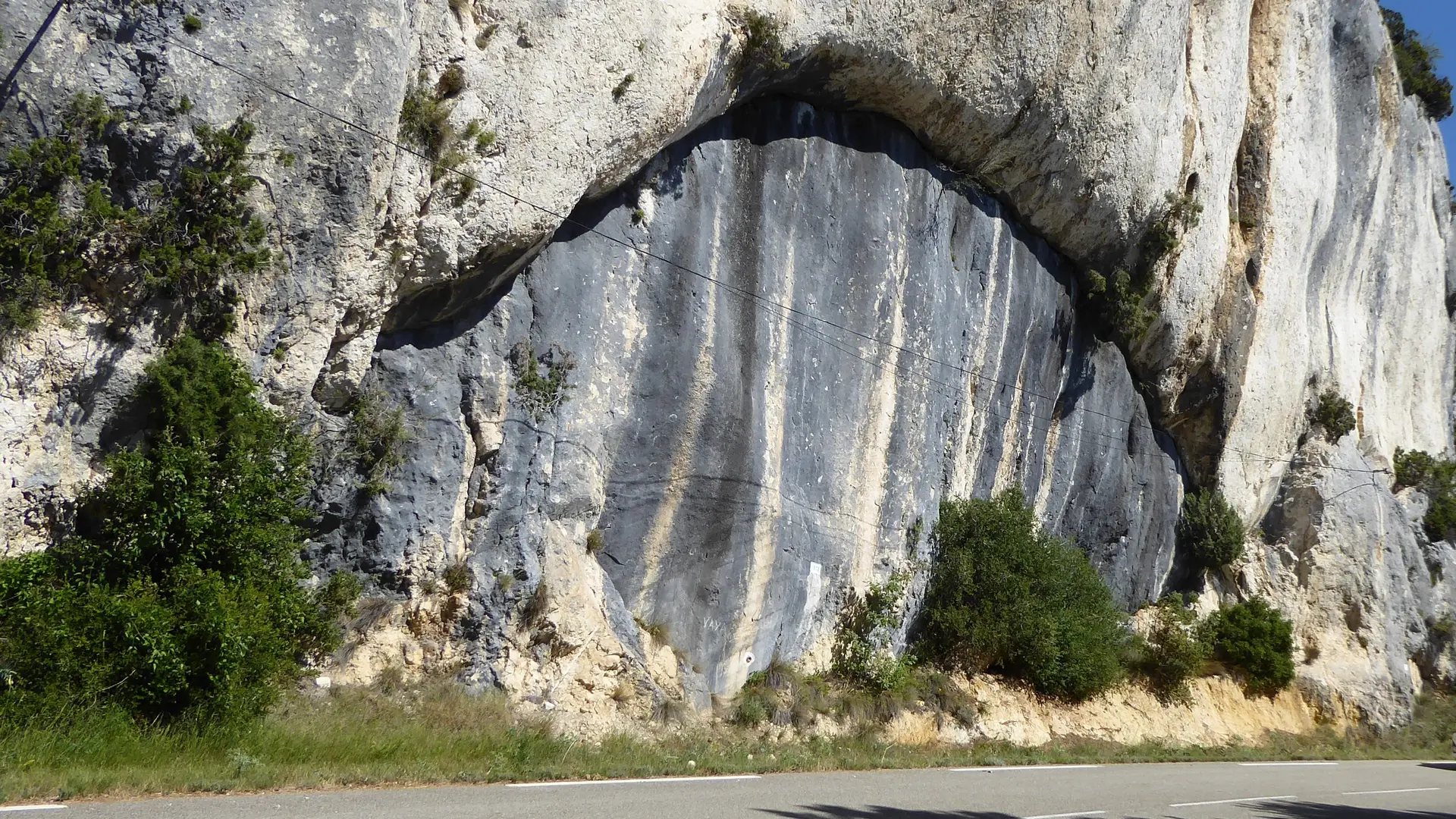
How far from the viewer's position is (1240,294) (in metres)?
23.8

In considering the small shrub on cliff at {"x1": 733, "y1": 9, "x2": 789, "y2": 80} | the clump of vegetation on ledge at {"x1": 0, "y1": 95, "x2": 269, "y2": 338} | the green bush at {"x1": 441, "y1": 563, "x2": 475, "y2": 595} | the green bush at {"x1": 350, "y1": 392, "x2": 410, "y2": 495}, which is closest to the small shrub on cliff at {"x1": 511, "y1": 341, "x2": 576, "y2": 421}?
the green bush at {"x1": 350, "y1": 392, "x2": 410, "y2": 495}

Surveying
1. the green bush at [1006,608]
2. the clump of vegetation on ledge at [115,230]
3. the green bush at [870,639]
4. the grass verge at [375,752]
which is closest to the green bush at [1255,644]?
the green bush at [1006,608]

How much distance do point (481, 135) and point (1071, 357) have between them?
14152 mm

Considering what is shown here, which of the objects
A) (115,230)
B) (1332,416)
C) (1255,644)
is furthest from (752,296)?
(1332,416)

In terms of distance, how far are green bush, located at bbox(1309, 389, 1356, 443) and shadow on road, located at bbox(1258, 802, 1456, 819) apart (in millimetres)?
16693

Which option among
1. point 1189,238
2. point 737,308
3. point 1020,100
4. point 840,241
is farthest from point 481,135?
point 1189,238

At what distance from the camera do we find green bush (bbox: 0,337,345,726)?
841cm

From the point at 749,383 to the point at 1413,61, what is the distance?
31.9 metres

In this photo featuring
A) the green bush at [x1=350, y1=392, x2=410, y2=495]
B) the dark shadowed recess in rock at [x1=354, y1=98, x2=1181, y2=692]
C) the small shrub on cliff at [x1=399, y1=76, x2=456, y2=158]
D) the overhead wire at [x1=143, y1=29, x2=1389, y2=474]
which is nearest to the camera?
the overhead wire at [x1=143, y1=29, x2=1389, y2=474]

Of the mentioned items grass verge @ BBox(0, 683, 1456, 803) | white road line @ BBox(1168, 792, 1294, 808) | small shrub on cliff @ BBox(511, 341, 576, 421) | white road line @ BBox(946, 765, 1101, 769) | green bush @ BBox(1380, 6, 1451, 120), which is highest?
green bush @ BBox(1380, 6, 1451, 120)

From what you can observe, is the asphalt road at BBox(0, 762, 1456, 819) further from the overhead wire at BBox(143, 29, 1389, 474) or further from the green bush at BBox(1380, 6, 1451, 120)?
the green bush at BBox(1380, 6, 1451, 120)

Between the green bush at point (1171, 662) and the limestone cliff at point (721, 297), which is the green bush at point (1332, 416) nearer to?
the limestone cliff at point (721, 297)

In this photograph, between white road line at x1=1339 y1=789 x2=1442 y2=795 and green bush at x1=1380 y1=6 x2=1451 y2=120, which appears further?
green bush at x1=1380 y1=6 x2=1451 y2=120

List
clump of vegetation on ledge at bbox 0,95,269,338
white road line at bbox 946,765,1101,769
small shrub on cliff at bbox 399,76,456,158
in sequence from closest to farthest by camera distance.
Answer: clump of vegetation on ledge at bbox 0,95,269,338 < small shrub on cliff at bbox 399,76,456,158 < white road line at bbox 946,765,1101,769
